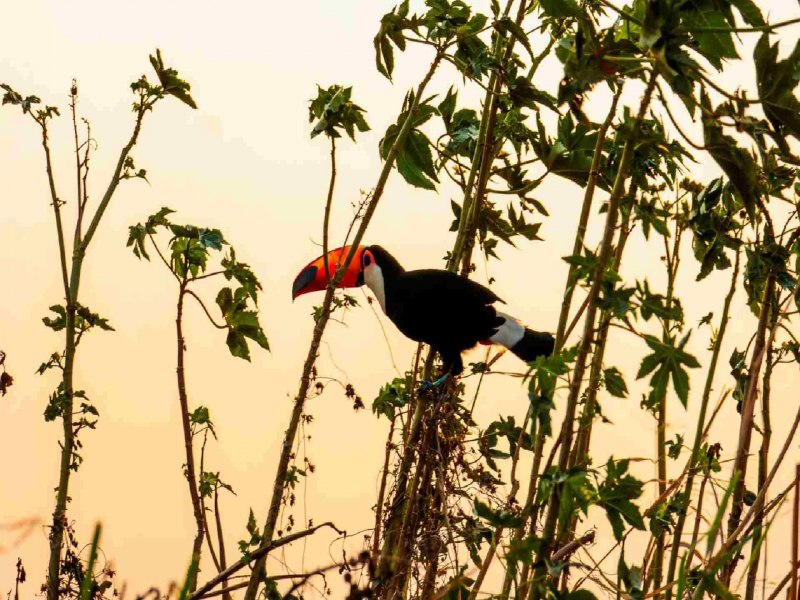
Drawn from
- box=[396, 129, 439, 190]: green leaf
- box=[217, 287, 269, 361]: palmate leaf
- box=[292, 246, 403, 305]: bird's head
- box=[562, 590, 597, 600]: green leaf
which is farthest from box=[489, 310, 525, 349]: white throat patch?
box=[562, 590, 597, 600]: green leaf

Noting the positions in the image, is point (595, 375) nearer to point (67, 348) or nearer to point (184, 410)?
point (184, 410)

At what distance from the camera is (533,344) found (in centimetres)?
193

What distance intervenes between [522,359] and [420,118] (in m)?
0.51

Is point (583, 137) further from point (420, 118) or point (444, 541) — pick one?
point (444, 541)

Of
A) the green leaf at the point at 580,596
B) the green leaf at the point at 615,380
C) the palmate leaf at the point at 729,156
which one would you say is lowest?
the green leaf at the point at 580,596

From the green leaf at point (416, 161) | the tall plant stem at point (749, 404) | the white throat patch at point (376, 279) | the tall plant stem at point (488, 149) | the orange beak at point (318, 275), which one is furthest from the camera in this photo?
the white throat patch at point (376, 279)

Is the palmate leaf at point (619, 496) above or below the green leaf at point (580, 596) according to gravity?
above

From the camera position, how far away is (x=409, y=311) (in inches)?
74.7

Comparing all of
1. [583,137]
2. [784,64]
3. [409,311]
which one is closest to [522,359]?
[409,311]

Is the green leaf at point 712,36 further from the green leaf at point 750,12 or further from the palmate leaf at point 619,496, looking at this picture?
the palmate leaf at point 619,496

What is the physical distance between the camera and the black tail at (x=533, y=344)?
1924 mm

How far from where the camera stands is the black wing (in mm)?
1822

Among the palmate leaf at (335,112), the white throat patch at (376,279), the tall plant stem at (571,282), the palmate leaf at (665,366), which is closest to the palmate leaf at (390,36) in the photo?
the palmate leaf at (335,112)

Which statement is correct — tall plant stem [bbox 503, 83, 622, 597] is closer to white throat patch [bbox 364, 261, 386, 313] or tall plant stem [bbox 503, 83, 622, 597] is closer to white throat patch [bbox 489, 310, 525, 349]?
white throat patch [bbox 489, 310, 525, 349]
